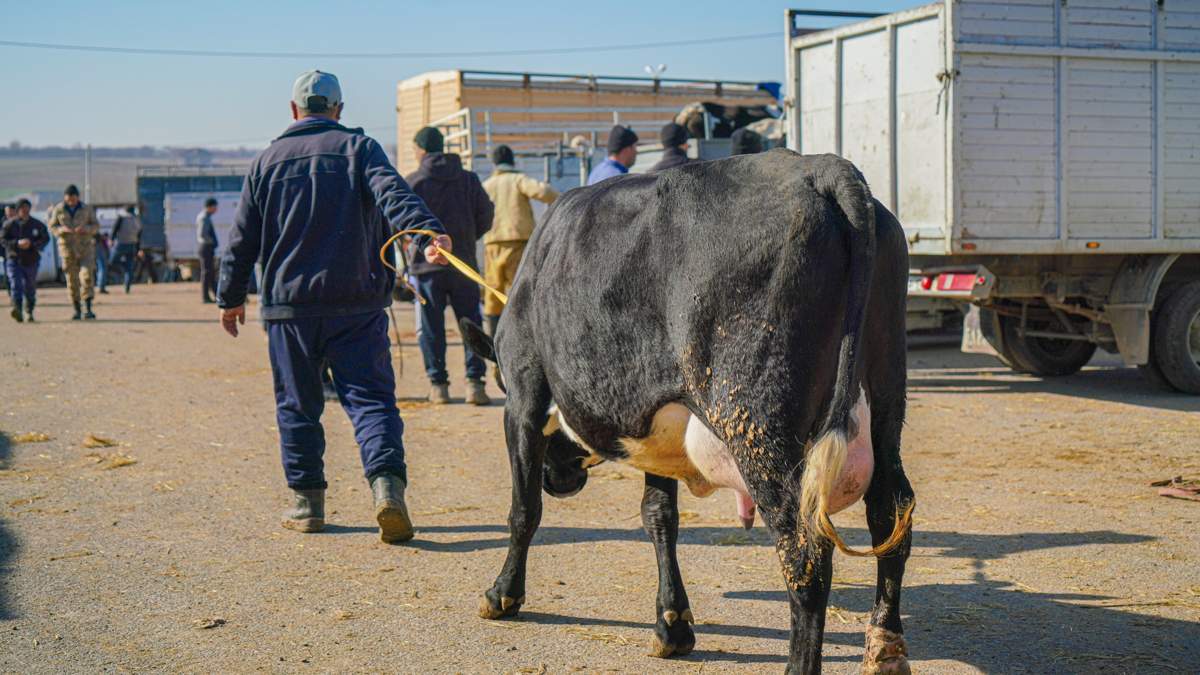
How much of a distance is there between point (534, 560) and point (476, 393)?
195 inches

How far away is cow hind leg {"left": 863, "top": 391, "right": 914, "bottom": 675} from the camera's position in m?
4.15

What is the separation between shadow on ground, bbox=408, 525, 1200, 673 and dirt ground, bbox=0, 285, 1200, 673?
1 centimetres

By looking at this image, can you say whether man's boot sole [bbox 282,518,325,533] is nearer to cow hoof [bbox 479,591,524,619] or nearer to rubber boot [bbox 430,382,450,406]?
cow hoof [bbox 479,591,524,619]

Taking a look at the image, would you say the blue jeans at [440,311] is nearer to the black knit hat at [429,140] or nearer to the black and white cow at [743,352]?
the black knit hat at [429,140]

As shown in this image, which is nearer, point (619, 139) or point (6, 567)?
point (6, 567)

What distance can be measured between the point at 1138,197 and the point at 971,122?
5.32 ft

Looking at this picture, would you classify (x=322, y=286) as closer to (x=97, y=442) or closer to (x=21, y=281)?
(x=97, y=442)

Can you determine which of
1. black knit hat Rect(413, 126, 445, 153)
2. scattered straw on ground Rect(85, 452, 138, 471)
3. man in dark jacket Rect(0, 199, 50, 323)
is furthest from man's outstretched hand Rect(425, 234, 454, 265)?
man in dark jacket Rect(0, 199, 50, 323)

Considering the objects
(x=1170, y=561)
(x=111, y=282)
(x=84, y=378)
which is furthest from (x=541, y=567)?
(x=111, y=282)

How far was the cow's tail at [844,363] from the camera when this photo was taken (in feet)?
12.2

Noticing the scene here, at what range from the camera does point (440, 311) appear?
11000 millimetres

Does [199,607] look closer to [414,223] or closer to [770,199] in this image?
[414,223]

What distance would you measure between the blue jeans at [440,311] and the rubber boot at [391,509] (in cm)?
451

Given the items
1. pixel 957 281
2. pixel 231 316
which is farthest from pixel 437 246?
pixel 957 281
